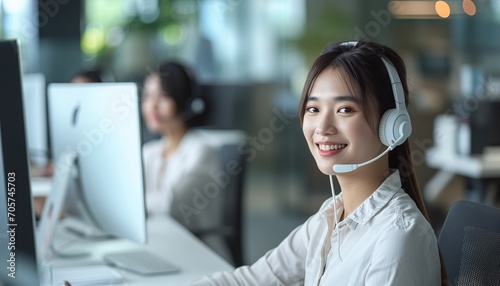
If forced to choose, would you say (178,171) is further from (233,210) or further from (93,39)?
(93,39)

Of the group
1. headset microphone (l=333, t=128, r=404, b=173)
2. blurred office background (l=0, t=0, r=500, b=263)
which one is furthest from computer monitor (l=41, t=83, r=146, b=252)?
blurred office background (l=0, t=0, r=500, b=263)

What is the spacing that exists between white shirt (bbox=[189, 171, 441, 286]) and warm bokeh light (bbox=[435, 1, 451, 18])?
3.49m

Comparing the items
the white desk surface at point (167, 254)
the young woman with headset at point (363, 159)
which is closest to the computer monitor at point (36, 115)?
the white desk surface at point (167, 254)

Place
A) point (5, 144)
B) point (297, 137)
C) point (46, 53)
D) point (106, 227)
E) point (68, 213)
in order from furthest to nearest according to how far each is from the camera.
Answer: point (46, 53) → point (297, 137) → point (68, 213) → point (106, 227) → point (5, 144)

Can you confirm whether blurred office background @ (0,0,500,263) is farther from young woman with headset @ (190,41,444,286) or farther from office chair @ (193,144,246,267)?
young woman with headset @ (190,41,444,286)

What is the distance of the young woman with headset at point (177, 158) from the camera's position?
3293mm

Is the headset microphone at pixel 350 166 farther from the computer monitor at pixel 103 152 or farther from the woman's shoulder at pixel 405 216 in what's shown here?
the computer monitor at pixel 103 152

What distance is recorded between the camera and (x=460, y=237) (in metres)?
1.55

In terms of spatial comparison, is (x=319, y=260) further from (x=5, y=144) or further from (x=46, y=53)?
(x=46, y=53)

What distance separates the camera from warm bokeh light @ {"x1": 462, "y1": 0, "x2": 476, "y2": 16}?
4816 millimetres

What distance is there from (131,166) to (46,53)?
4.11m

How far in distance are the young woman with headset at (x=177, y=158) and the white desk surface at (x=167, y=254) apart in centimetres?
60

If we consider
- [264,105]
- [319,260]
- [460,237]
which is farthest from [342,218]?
[264,105]

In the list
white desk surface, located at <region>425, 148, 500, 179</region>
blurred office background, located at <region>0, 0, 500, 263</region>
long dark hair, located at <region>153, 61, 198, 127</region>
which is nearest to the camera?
long dark hair, located at <region>153, 61, 198, 127</region>
